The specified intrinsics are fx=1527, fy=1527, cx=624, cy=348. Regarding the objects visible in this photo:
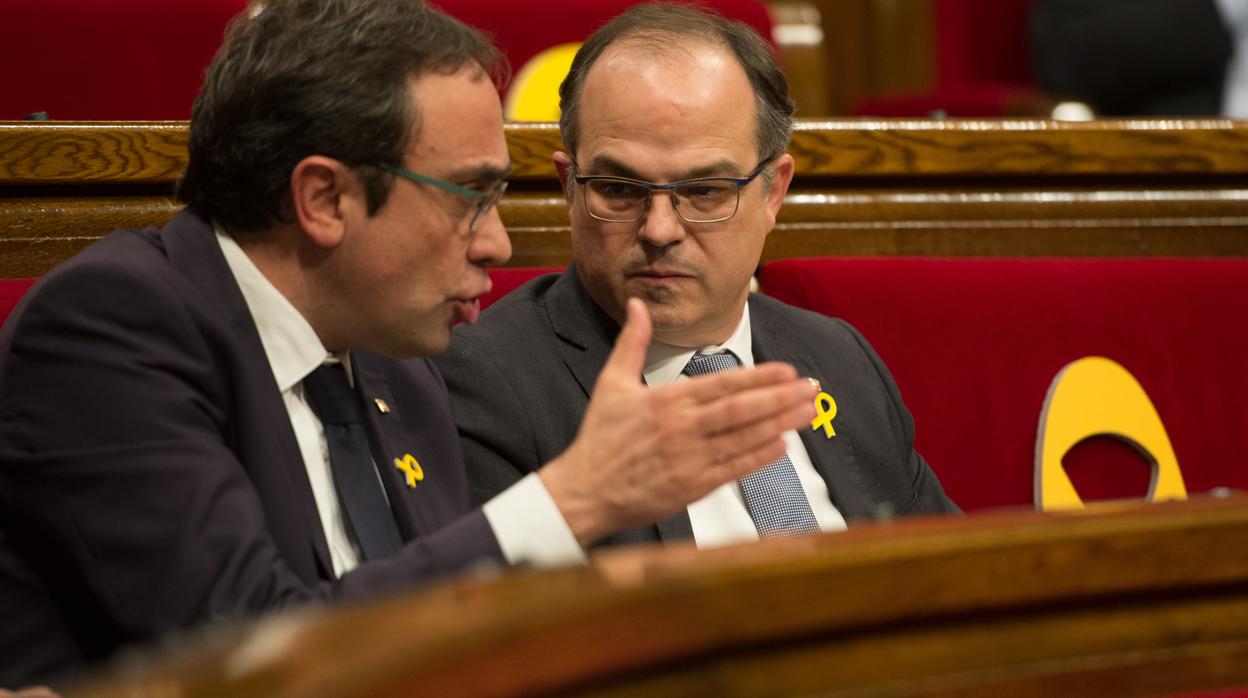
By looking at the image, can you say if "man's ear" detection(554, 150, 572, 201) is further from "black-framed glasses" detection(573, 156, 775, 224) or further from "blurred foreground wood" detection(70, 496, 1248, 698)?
"blurred foreground wood" detection(70, 496, 1248, 698)

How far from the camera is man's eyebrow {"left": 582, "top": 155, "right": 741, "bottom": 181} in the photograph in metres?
1.16

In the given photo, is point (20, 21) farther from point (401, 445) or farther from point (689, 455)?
point (689, 455)

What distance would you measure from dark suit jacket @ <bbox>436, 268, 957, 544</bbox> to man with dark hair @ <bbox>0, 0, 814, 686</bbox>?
0.08m

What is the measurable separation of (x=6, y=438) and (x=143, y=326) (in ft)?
0.30

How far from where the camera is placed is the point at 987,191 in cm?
151

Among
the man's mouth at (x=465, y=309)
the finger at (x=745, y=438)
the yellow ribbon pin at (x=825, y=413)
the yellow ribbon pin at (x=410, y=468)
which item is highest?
the finger at (x=745, y=438)

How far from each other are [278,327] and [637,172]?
35 cm

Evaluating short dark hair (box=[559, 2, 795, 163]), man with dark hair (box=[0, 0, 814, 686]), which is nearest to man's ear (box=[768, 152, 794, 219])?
short dark hair (box=[559, 2, 795, 163])

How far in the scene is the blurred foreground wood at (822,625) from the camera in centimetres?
46

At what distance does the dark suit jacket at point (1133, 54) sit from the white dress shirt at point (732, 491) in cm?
126

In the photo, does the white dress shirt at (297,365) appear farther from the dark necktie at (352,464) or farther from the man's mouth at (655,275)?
the man's mouth at (655,275)

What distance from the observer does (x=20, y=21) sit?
1503 millimetres

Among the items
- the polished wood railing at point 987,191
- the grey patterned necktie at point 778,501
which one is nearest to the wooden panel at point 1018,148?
the polished wood railing at point 987,191

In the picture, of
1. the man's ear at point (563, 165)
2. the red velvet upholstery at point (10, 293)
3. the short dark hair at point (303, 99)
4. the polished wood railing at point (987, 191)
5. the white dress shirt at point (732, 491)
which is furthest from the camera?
the polished wood railing at point (987, 191)
